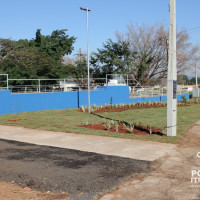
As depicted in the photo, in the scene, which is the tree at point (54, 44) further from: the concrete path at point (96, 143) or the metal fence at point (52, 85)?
the concrete path at point (96, 143)

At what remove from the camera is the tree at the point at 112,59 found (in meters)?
40.8

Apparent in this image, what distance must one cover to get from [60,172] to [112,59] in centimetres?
3478

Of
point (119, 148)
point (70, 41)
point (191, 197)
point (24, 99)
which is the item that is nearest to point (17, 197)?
point (191, 197)

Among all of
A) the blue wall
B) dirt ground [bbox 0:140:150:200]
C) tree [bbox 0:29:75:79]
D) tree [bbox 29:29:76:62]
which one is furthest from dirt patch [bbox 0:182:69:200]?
tree [bbox 29:29:76:62]

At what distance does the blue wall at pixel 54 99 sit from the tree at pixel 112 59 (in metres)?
9.19

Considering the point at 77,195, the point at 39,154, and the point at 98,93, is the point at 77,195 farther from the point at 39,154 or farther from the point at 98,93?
the point at 98,93

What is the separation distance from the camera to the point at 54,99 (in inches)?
994

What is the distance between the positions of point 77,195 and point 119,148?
4.19 metres

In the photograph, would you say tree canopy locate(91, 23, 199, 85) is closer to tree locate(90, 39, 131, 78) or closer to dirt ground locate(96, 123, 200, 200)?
tree locate(90, 39, 131, 78)

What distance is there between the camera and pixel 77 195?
5.52m

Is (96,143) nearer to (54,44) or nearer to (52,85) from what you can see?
(52,85)

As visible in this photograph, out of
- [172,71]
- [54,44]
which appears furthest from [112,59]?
[172,71]

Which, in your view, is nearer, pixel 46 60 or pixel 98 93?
pixel 98 93

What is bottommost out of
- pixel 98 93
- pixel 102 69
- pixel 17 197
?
pixel 17 197
